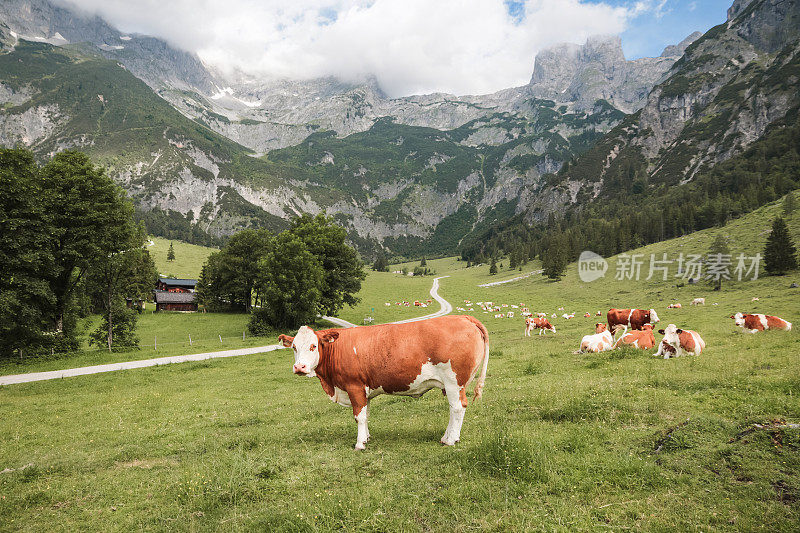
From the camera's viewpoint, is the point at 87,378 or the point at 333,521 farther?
the point at 87,378

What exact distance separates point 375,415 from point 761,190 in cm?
13765

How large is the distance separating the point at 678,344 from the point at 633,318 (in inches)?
335

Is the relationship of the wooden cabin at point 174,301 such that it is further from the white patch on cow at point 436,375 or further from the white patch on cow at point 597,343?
the white patch on cow at point 436,375

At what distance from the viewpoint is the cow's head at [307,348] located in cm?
877

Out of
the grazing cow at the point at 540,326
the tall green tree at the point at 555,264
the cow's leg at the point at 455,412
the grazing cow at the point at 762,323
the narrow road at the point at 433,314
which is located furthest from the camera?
the tall green tree at the point at 555,264

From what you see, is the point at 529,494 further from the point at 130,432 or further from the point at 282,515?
the point at 130,432

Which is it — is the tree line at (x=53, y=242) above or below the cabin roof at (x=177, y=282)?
above

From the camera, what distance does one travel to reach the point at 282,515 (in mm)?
5457

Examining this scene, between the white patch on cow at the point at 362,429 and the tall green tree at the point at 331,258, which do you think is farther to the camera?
the tall green tree at the point at 331,258

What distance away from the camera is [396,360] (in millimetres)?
8281

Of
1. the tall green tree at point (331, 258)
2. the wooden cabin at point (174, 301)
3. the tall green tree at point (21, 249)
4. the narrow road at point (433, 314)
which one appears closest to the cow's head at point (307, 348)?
the narrow road at point (433, 314)

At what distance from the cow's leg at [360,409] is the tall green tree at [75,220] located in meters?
28.3

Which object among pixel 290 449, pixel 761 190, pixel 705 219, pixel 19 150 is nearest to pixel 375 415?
pixel 290 449

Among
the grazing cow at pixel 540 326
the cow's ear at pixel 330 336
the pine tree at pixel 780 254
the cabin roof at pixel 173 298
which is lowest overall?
the cabin roof at pixel 173 298
